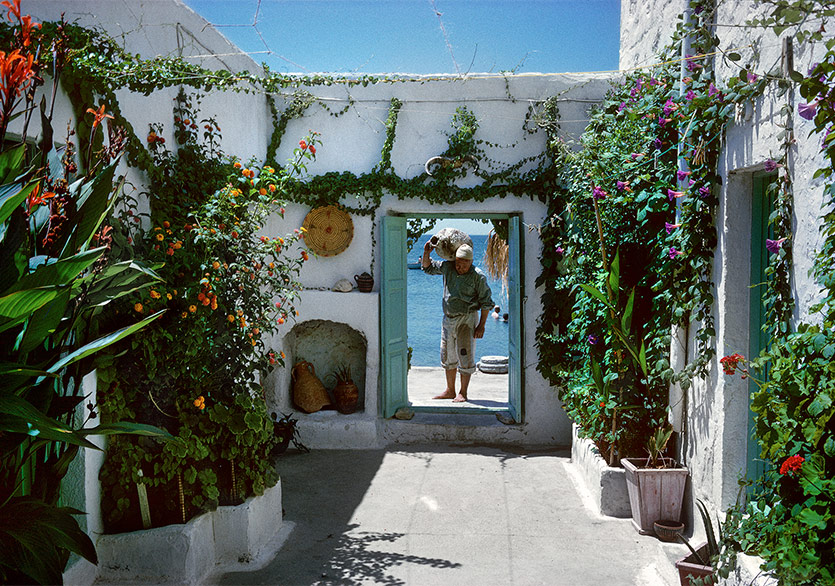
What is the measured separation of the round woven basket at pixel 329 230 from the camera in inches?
279

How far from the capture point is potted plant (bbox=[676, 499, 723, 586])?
3419 millimetres

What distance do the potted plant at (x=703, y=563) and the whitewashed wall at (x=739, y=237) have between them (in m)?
0.39

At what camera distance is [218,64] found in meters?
5.99

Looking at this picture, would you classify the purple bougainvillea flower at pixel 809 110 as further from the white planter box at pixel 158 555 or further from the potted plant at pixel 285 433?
the potted plant at pixel 285 433

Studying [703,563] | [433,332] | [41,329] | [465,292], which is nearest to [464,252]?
[465,292]

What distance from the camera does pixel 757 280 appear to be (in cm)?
386

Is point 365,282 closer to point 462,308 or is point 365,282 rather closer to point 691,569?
point 462,308

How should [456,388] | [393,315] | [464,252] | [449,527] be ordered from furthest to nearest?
[456,388] → [464,252] → [393,315] → [449,527]

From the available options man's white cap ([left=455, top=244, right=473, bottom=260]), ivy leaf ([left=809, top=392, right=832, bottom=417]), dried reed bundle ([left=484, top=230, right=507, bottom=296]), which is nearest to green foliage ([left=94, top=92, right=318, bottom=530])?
ivy leaf ([left=809, top=392, right=832, bottom=417])

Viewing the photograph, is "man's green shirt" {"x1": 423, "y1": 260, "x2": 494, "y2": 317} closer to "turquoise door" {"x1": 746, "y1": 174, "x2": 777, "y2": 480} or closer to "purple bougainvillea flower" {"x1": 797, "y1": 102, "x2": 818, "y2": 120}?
"turquoise door" {"x1": 746, "y1": 174, "x2": 777, "y2": 480}

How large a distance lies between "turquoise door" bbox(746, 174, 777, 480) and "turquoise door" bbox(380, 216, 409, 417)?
3.75 metres

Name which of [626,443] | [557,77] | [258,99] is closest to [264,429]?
[626,443]

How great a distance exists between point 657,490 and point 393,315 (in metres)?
3.27

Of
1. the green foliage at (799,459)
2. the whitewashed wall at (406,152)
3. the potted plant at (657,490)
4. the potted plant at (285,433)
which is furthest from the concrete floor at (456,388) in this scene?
the green foliage at (799,459)
